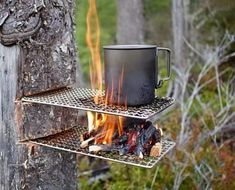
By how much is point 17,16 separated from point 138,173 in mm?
1723

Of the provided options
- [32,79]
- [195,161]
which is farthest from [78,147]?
[195,161]

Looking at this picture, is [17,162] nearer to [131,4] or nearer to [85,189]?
[85,189]

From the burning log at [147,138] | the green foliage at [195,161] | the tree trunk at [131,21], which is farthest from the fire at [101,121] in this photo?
the tree trunk at [131,21]

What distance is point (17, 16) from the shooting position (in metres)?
1.68

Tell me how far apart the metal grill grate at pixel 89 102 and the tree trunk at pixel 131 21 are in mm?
5472

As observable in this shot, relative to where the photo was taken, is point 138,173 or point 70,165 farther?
point 138,173

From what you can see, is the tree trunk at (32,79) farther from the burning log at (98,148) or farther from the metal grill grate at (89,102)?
the burning log at (98,148)

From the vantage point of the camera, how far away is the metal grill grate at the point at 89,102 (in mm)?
1535

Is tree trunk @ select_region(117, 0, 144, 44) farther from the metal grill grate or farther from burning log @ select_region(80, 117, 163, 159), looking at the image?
burning log @ select_region(80, 117, 163, 159)

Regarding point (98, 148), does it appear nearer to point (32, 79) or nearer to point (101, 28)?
point (32, 79)

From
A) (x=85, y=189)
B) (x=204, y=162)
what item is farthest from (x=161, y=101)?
A: (x=85, y=189)

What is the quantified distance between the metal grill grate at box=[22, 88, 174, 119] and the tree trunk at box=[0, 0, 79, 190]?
0.05 m

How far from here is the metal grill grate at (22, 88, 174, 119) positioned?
5.04ft

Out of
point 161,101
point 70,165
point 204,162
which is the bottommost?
point 204,162
